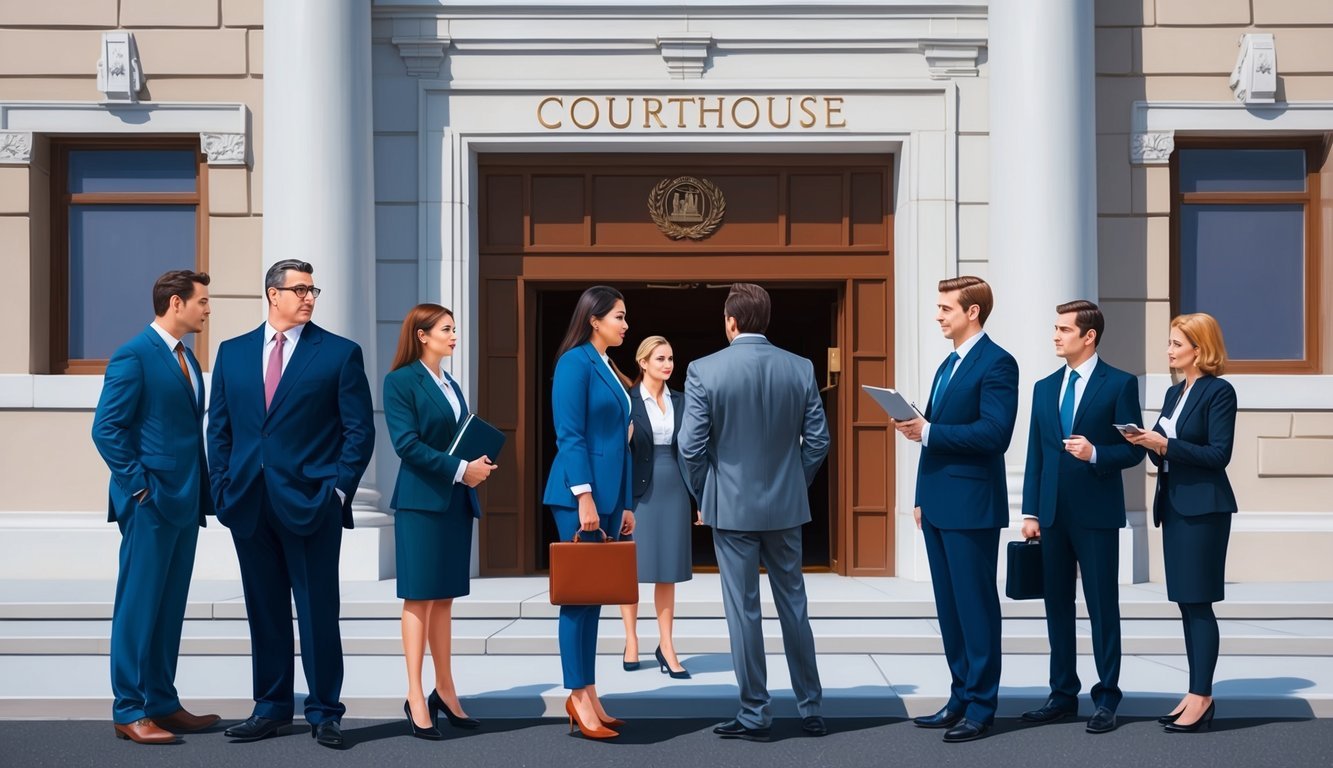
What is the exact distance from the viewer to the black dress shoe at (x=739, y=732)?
5.66 metres

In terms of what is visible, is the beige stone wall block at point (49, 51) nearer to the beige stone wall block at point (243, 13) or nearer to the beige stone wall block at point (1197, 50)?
the beige stone wall block at point (243, 13)

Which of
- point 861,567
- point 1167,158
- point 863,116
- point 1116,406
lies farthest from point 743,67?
point 1116,406

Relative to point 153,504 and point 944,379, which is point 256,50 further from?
point 944,379

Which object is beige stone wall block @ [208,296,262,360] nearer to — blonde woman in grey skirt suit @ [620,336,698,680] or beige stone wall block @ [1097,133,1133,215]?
blonde woman in grey skirt suit @ [620,336,698,680]

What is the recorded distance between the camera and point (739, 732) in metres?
5.71

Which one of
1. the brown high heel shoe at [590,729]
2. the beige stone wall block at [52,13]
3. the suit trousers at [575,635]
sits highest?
the beige stone wall block at [52,13]

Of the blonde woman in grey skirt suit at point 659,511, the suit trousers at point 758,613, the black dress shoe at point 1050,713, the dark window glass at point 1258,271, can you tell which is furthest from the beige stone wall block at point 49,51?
the dark window glass at point 1258,271

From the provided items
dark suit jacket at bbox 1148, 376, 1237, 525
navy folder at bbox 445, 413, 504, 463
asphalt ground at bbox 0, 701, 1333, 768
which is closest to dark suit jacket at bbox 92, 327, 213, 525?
asphalt ground at bbox 0, 701, 1333, 768

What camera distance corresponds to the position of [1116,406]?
5.95 metres

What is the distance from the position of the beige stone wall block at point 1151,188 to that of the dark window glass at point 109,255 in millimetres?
7660

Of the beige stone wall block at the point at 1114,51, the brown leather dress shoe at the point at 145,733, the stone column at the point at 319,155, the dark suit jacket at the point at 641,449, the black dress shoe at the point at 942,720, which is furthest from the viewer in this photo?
the beige stone wall block at the point at 1114,51

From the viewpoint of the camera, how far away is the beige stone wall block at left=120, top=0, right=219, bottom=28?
413 inches

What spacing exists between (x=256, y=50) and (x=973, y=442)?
23.9 ft

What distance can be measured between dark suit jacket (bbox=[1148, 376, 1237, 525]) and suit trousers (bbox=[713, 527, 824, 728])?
1.63m
